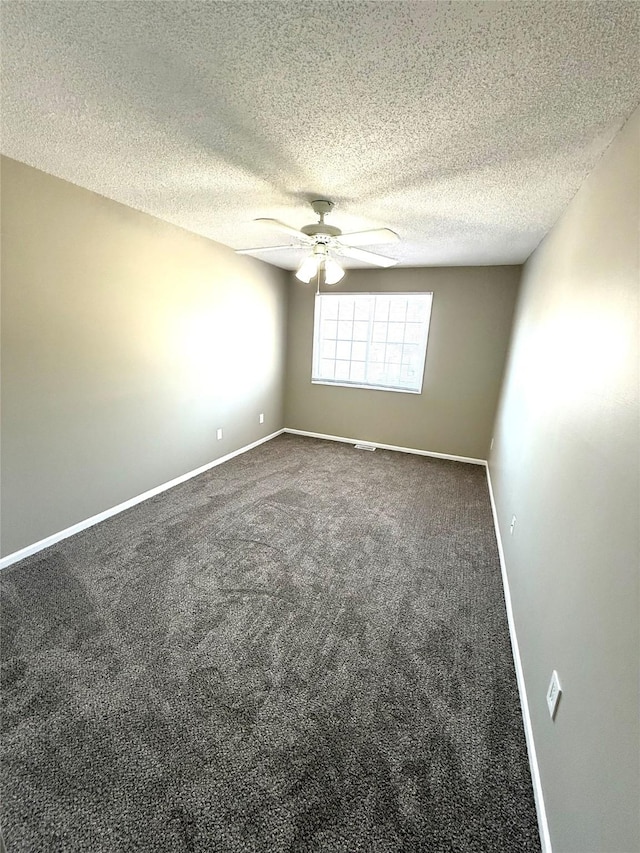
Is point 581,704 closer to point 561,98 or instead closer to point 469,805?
point 469,805

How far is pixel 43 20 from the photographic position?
1051 mm

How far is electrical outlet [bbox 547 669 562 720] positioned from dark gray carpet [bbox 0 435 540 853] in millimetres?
306

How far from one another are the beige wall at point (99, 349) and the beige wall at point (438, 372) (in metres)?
1.43

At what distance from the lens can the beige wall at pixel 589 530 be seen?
34.1 inches

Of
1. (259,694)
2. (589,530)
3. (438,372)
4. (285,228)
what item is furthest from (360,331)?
(259,694)

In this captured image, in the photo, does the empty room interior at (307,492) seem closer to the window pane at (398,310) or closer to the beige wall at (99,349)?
the beige wall at (99,349)

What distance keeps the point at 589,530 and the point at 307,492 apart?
2.63 m

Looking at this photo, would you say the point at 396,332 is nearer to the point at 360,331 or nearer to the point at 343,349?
the point at 360,331

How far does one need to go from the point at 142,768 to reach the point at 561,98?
2778 millimetres

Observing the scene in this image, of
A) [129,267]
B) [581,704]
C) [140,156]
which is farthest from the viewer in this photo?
[129,267]

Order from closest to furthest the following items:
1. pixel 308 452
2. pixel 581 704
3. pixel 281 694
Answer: pixel 581 704 < pixel 281 694 < pixel 308 452

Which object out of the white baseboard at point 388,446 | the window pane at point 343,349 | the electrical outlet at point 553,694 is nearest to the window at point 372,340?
the window pane at point 343,349

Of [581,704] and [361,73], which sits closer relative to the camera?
[581,704]

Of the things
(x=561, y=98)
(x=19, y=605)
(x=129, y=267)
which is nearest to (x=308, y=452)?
(x=129, y=267)
